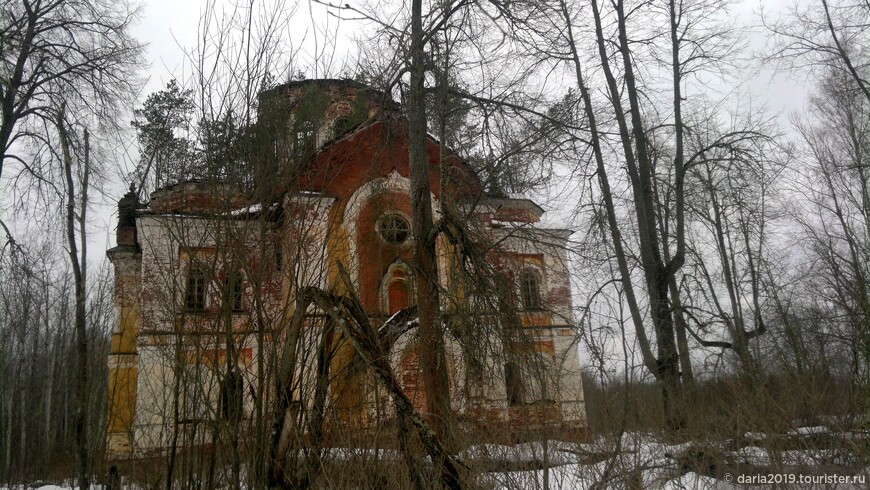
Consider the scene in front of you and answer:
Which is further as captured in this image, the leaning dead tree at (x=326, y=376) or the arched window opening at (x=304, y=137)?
the arched window opening at (x=304, y=137)

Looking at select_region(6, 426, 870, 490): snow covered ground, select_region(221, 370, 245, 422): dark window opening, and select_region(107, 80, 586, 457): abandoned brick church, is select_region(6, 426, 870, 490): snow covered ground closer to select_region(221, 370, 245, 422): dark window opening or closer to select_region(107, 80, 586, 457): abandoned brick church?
select_region(107, 80, 586, 457): abandoned brick church

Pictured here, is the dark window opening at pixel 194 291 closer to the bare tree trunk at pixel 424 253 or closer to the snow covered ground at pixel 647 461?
the snow covered ground at pixel 647 461

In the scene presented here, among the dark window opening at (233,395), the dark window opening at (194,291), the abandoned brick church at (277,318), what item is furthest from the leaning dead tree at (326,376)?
the dark window opening at (194,291)

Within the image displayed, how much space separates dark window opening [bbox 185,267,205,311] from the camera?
6.50 m

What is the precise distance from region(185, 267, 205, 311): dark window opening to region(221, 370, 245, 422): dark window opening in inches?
37.1

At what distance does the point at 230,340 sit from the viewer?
5.91 meters

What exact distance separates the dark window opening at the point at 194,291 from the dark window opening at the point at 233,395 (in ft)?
3.09

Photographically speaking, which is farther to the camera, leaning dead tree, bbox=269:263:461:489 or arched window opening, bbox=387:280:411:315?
arched window opening, bbox=387:280:411:315

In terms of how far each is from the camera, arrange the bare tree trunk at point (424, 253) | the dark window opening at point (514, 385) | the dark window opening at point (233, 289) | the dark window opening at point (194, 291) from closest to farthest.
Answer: the dark window opening at point (233, 289)
the dark window opening at point (194, 291)
the dark window opening at point (514, 385)
the bare tree trunk at point (424, 253)

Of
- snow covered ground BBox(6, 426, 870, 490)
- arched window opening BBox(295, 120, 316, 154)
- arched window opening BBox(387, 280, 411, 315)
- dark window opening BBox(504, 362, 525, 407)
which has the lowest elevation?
snow covered ground BBox(6, 426, 870, 490)

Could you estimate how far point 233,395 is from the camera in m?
6.05

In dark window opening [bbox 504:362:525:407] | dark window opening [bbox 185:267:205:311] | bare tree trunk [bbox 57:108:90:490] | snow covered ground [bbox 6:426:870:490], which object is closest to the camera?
snow covered ground [bbox 6:426:870:490]

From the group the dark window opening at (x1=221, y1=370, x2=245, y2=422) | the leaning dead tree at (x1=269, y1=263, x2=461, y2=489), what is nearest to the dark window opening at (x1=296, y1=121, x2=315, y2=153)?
the leaning dead tree at (x1=269, y1=263, x2=461, y2=489)

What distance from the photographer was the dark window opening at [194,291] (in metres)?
6.50
